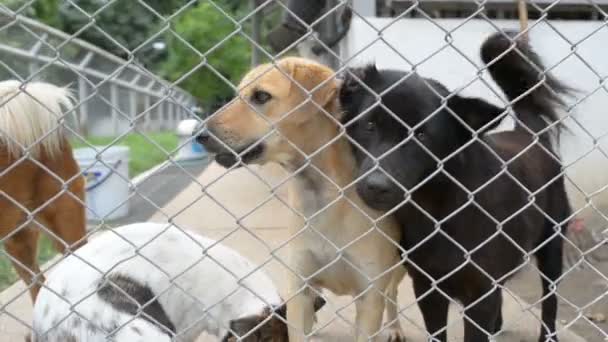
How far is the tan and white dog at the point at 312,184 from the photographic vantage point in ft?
8.52

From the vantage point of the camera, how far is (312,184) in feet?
9.25

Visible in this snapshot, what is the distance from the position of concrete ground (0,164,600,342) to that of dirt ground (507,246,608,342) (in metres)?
0.02

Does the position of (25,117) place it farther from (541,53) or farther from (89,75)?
(89,75)

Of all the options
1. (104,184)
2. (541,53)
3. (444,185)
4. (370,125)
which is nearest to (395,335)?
(444,185)

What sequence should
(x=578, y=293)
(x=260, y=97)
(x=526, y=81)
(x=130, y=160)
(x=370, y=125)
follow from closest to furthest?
(x=370, y=125)
(x=260, y=97)
(x=526, y=81)
(x=578, y=293)
(x=130, y=160)

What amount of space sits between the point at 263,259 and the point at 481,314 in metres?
2.45

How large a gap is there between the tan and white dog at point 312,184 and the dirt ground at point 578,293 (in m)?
1.37

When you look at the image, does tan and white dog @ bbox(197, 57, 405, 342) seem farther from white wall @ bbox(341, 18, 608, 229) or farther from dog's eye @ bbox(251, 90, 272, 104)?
white wall @ bbox(341, 18, 608, 229)

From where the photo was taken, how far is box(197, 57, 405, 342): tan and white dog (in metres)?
2.60

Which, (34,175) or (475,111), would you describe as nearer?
(475,111)

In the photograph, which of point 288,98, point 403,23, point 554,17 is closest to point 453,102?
point 288,98

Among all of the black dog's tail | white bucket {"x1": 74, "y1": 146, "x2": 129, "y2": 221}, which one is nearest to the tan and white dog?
the black dog's tail

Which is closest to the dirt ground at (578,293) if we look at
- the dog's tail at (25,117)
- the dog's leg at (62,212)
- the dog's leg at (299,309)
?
the dog's leg at (299,309)

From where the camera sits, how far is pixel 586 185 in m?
4.83
